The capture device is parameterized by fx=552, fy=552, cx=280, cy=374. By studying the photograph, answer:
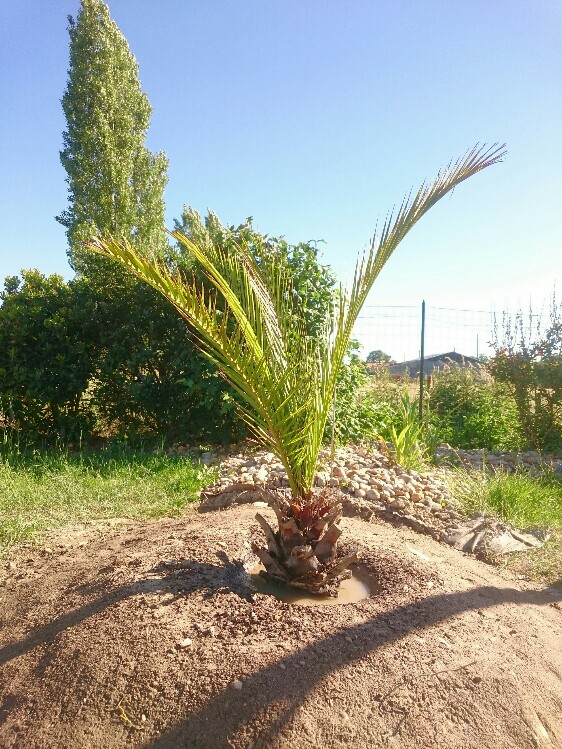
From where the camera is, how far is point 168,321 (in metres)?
6.99

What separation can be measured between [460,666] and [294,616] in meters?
0.73

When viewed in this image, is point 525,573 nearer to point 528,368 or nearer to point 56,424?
point 528,368

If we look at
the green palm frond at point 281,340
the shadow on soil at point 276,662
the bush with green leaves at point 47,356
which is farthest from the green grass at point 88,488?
the green palm frond at point 281,340

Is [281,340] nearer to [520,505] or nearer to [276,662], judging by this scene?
[276,662]

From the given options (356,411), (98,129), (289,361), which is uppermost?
(98,129)

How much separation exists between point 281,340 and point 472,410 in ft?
22.7

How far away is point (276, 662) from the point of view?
2178 mm

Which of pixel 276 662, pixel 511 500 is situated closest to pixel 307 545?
pixel 276 662

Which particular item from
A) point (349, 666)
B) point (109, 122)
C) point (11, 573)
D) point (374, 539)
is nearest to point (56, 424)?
point (11, 573)

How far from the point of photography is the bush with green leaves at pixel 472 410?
8.22 m

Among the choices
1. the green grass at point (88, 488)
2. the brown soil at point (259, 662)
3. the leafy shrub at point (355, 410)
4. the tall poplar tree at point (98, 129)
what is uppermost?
the tall poplar tree at point (98, 129)

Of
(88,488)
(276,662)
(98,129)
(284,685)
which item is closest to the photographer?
(284,685)

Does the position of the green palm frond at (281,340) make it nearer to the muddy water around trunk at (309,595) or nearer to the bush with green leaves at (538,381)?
the muddy water around trunk at (309,595)

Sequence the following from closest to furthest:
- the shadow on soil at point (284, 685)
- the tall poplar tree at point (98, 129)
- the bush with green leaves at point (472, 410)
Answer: the shadow on soil at point (284, 685) < the bush with green leaves at point (472, 410) < the tall poplar tree at point (98, 129)
